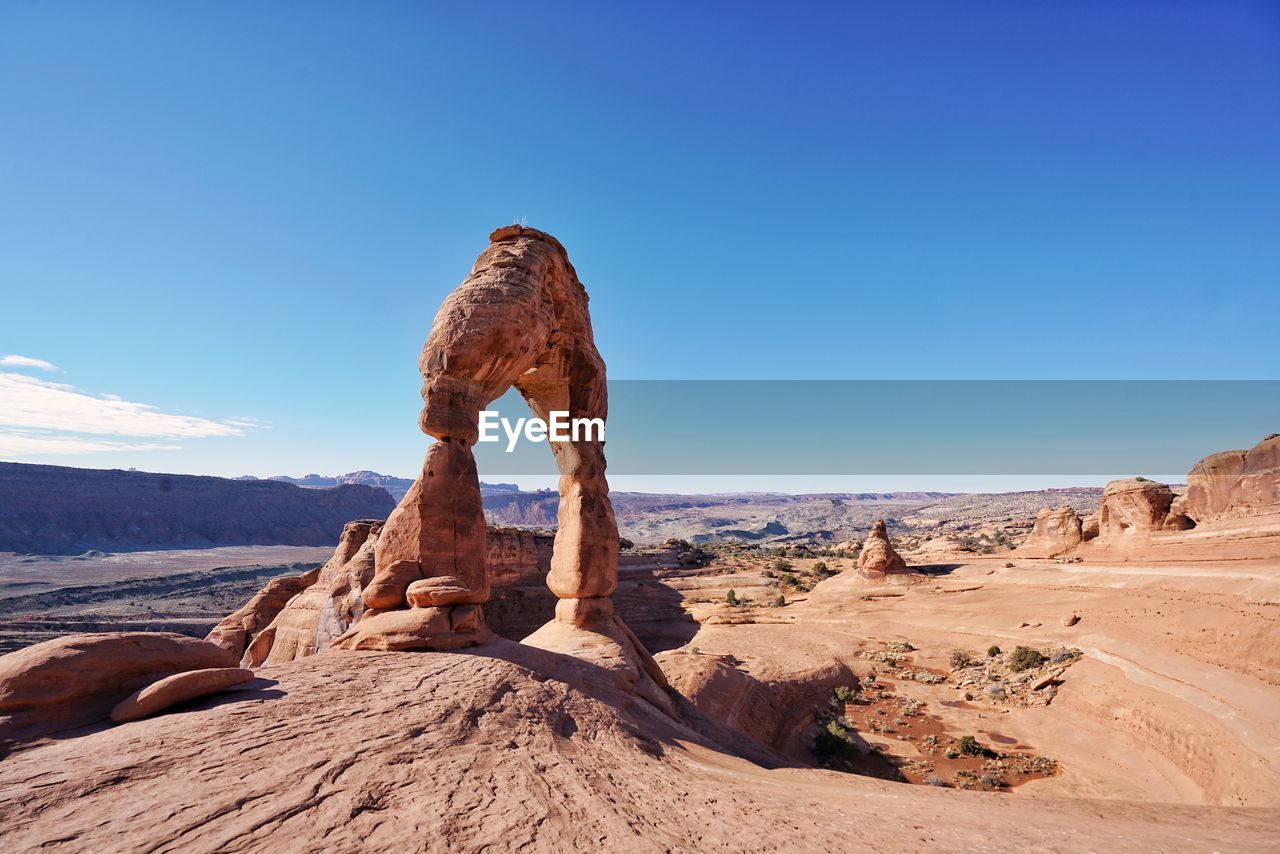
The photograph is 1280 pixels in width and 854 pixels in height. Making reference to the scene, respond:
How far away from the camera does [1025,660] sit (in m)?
18.2

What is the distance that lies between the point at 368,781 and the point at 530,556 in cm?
2317

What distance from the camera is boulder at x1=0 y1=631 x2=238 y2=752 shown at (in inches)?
165

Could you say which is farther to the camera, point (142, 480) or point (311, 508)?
point (311, 508)

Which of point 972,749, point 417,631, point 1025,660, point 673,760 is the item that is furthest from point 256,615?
point 1025,660

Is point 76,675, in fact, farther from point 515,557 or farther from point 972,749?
point 515,557

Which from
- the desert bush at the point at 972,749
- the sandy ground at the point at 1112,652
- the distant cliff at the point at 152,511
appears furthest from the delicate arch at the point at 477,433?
the distant cliff at the point at 152,511

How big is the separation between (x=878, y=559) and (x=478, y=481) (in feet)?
87.9

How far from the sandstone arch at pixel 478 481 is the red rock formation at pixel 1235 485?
2462 centimetres

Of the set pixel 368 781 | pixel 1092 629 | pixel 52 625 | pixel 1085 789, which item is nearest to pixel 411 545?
pixel 368 781

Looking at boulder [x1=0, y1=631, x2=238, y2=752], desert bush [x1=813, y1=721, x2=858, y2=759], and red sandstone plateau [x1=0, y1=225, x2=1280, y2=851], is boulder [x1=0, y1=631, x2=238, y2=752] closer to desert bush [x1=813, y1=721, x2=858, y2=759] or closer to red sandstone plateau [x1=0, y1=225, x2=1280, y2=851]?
red sandstone plateau [x1=0, y1=225, x2=1280, y2=851]

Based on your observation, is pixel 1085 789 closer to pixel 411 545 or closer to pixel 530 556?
pixel 411 545

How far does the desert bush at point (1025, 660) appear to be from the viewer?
18.0 metres

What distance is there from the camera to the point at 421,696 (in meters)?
5.52

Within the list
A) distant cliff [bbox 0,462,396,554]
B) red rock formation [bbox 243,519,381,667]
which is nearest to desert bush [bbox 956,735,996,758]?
red rock formation [bbox 243,519,381,667]
